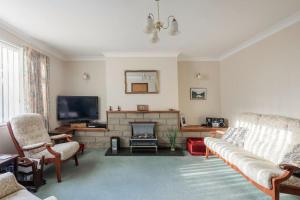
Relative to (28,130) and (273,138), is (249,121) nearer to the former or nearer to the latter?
(273,138)

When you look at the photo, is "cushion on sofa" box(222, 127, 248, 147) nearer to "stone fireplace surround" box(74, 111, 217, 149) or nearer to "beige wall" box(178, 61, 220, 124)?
"stone fireplace surround" box(74, 111, 217, 149)

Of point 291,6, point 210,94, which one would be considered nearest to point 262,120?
point 291,6

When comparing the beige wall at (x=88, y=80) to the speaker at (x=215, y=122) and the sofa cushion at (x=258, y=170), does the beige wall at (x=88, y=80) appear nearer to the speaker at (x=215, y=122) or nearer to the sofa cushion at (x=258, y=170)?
the speaker at (x=215, y=122)

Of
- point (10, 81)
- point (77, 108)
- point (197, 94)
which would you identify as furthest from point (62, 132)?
point (197, 94)

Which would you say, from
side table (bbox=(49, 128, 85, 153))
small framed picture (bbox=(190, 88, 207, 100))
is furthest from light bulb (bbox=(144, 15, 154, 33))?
small framed picture (bbox=(190, 88, 207, 100))

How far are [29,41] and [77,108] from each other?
74.5 inches

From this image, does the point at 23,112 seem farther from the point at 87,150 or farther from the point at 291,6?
the point at 291,6

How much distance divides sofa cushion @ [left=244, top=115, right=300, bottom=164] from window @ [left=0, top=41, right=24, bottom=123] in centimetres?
417

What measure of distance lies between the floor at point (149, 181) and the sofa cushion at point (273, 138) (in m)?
0.51

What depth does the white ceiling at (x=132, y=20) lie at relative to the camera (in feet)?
7.23

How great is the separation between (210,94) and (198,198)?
3387 millimetres

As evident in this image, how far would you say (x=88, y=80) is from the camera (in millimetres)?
4918

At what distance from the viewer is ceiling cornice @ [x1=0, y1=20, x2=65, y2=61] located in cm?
278

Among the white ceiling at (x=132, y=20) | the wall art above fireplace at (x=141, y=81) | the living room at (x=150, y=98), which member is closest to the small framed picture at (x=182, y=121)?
the living room at (x=150, y=98)
